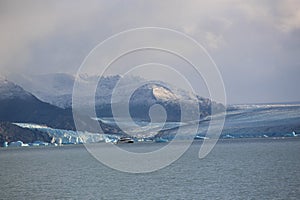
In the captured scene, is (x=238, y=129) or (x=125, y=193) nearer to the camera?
(x=125, y=193)

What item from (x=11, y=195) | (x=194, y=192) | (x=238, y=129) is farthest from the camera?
(x=238, y=129)

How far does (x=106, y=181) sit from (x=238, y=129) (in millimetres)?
141560

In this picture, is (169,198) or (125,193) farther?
(125,193)

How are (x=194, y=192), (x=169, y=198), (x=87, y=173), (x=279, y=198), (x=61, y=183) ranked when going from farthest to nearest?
1. (x=87, y=173)
2. (x=61, y=183)
3. (x=194, y=192)
4. (x=169, y=198)
5. (x=279, y=198)

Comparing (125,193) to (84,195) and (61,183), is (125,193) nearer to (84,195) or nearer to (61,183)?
(84,195)

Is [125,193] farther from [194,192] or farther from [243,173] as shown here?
[243,173]

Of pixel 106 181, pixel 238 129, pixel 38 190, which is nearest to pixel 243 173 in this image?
pixel 106 181

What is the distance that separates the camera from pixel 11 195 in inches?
2046

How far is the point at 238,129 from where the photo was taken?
197 meters

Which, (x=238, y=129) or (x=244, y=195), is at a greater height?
(x=238, y=129)

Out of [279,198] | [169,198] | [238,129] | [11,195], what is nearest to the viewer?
[279,198]

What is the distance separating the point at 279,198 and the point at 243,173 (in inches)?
858

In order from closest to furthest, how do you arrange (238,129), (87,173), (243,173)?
(243,173), (87,173), (238,129)

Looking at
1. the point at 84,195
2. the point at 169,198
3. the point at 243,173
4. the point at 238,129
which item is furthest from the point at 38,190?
the point at 238,129
